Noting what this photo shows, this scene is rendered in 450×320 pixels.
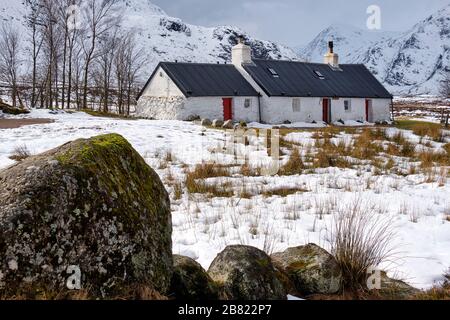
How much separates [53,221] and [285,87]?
107ft

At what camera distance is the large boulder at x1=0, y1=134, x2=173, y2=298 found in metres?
2.58

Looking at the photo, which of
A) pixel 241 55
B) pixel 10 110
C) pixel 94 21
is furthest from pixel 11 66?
pixel 241 55

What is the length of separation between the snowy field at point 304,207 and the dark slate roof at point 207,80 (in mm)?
17877

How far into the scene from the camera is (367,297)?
409 centimetres

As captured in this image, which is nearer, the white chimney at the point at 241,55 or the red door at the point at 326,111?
the white chimney at the point at 241,55

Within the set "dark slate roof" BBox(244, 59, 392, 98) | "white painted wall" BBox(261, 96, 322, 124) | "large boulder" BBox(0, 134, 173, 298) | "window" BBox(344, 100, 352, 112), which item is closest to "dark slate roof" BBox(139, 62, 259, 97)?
"dark slate roof" BBox(244, 59, 392, 98)

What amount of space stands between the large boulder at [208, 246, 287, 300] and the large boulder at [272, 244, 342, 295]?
0.34 m

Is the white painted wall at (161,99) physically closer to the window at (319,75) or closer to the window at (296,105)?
the window at (296,105)

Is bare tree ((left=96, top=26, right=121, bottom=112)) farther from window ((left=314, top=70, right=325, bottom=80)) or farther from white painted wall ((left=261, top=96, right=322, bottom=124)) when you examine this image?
window ((left=314, top=70, right=325, bottom=80))

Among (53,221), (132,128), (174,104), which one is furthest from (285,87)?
(53,221)

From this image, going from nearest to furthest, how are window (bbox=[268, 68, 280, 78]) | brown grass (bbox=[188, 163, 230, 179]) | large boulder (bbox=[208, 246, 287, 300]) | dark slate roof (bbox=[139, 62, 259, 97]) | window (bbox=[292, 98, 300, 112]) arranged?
1. large boulder (bbox=[208, 246, 287, 300])
2. brown grass (bbox=[188, 163, 230, 179])
3. dark slate roof (bbox=[139, 62, 259, 97])
4. window (bbox=[292, 98, 300, 112])
5. window (bbox=[268, 68, 280, 78])

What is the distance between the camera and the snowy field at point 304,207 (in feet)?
17.8

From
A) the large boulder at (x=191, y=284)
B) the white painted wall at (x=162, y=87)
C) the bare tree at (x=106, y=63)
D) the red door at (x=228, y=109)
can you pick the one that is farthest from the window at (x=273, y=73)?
the large boulder at (x=191, y=284)
